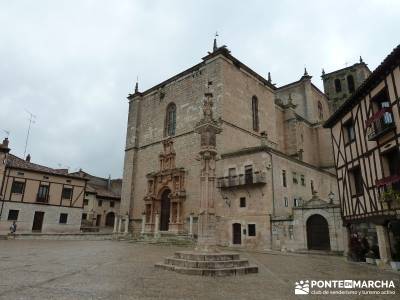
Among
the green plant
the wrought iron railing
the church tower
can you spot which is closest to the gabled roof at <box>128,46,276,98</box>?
the wrought iron railing

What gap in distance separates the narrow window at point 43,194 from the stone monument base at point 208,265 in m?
24.8

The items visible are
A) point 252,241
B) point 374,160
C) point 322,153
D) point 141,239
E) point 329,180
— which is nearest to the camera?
point 374,160

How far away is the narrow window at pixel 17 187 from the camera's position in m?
27.4

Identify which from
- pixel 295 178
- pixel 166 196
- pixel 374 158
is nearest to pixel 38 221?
pixel 166 196

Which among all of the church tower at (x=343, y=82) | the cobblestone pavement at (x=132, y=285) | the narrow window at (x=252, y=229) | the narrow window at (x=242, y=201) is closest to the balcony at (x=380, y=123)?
the cobblestone pavement at (x=132, y=285)

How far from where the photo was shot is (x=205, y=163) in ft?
32.8

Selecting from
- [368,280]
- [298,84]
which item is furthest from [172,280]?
[298,84]

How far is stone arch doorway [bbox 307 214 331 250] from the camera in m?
16.8

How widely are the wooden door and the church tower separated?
38.2 metres

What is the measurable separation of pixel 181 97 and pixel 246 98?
20.5 feet

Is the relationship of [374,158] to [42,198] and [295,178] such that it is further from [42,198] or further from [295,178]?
[42,198]

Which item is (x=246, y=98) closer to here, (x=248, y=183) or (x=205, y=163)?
(x=248, y=183)

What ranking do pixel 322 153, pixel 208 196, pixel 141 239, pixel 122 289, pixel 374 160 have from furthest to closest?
pixel 322 153, pixel 141 239, pixel 374 160, pixel 208 196, pixel 122 289

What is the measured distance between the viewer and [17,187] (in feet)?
90.8
